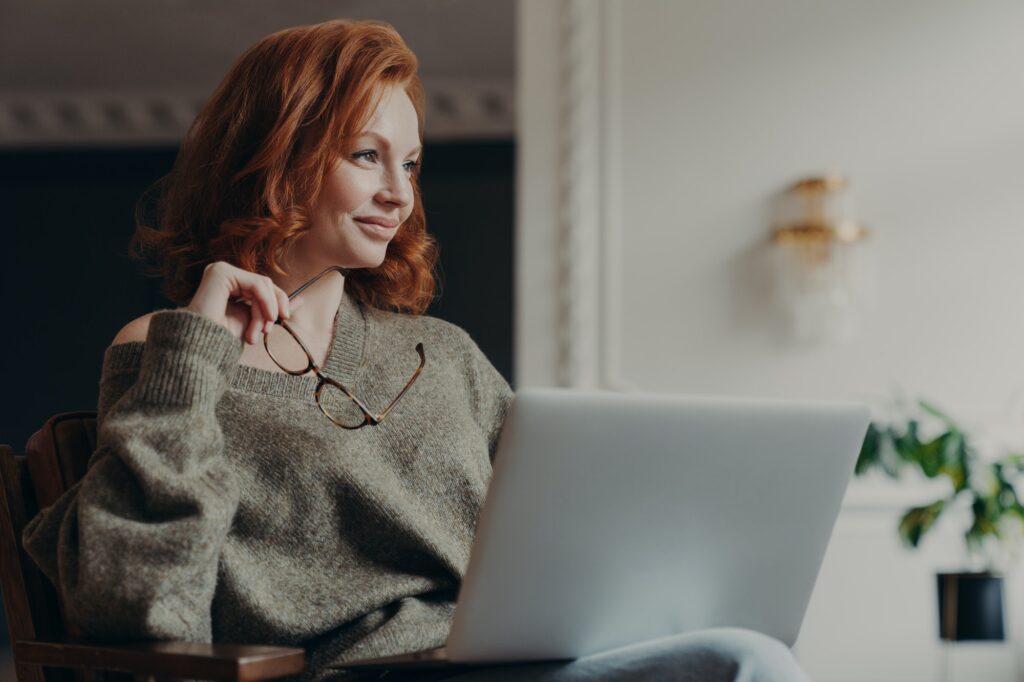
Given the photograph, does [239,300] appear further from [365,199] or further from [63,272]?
[63,272]

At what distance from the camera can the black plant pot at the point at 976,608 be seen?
2693 millimetres

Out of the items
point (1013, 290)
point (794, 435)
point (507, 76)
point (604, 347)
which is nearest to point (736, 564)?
point (794, 435)

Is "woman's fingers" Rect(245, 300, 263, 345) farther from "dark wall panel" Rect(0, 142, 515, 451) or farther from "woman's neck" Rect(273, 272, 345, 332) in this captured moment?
"dark wall panel" Rect(0, 142, 515, 451)

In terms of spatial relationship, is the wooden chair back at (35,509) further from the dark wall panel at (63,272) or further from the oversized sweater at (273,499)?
the dark wall panel at (63,272)

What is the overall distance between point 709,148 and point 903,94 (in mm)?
550

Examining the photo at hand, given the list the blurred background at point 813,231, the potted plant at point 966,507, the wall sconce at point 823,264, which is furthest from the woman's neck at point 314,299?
the wall sconce at point 823,264

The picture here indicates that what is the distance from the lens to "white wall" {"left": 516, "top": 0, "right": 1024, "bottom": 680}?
3.18 m

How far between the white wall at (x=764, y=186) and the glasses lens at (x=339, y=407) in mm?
1911

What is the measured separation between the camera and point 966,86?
322 centimetres

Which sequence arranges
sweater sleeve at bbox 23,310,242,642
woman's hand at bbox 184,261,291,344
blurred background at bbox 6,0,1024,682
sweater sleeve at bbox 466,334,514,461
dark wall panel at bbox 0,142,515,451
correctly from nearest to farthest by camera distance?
1. sweater sleeve at bbox 23,310,242,642
2. woman's hand at bbox 184,261,291,344
3. sweater sleeve at bbox 466,334,514,461
4. blurred background at bbox 6,0,1024,682
5. dark wall panel at bbox 0,142,515,451

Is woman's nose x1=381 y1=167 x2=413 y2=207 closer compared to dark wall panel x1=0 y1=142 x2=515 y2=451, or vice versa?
woman's nose x1=381 y1=167 x2=413 y2=207

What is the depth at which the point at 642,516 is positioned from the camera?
0.97m

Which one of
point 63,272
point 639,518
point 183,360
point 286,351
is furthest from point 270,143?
point 63,272

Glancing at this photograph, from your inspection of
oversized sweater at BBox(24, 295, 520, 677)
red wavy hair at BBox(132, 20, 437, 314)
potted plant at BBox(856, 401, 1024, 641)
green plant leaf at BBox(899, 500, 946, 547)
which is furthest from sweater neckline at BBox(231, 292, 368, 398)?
green plant leaf at BBox(899, 500, 946, 547)
